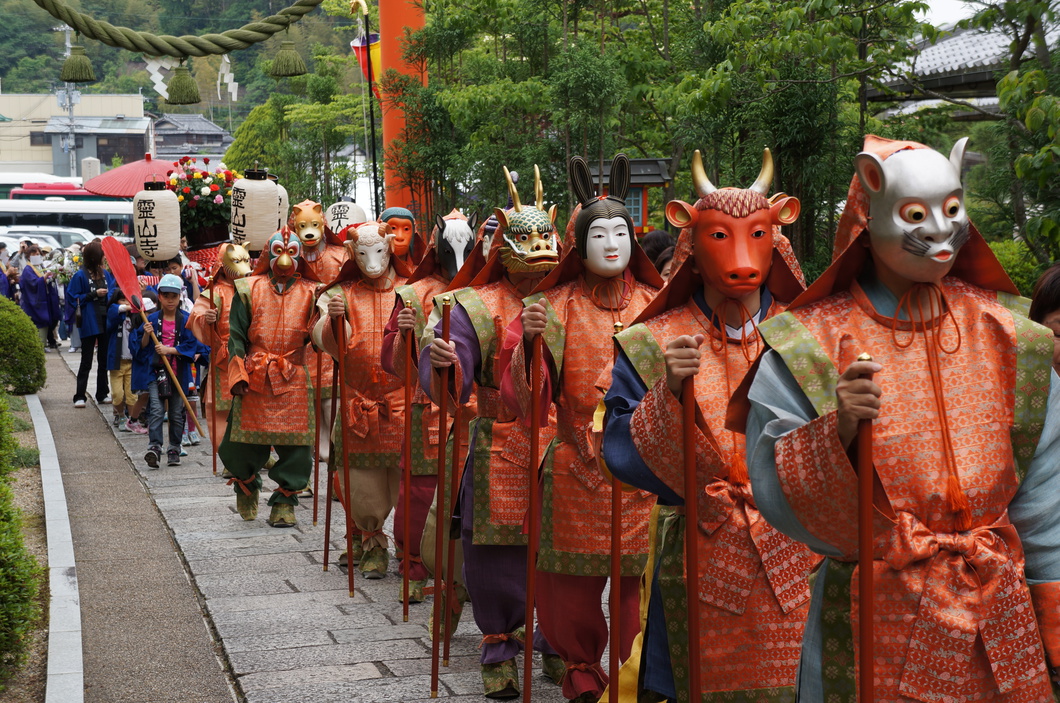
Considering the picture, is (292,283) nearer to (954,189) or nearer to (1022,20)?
(1022,20)

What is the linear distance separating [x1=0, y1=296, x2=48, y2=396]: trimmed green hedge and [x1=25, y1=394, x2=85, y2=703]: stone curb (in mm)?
5402

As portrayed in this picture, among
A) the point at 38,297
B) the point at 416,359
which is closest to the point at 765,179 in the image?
the point at 416,359

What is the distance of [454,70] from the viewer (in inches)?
652

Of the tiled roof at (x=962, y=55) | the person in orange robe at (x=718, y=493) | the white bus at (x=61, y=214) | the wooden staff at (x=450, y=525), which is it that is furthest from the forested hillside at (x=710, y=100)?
the white bus at (x=61, y=214)

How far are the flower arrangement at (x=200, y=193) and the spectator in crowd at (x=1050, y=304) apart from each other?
10518 mm

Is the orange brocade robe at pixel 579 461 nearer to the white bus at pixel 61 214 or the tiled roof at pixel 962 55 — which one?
the tiled roof at pixel 962 55

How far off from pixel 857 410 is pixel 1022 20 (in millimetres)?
4595

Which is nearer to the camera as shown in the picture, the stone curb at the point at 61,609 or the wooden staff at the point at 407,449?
the stone curb at the point at 61,609

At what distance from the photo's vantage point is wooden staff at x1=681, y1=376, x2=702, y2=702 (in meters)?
3.11

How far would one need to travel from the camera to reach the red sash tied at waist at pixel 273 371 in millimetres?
8500

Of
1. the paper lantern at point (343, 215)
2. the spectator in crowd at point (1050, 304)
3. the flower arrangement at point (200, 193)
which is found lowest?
the spectator in crowd at point (1050, 304)

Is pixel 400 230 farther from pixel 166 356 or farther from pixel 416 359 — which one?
pixel 166 356

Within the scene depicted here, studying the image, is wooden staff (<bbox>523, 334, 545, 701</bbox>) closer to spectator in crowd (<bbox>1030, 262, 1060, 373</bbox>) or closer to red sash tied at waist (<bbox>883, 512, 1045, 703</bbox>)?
spectator in crowd (<bbox>1030, 262, 1060, 373</bbox>)

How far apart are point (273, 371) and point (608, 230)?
4393 millimetres
